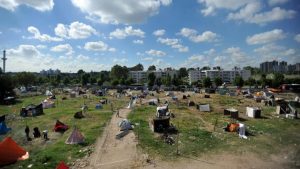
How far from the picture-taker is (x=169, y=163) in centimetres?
1898

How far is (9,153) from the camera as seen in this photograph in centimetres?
2017

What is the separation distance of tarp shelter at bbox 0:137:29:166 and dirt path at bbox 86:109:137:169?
6.57 meters

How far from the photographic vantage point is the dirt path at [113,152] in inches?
744

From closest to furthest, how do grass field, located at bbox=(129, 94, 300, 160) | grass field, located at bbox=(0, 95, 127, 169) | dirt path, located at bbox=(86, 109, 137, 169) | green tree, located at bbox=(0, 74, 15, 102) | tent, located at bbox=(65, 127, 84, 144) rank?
dirt path, located at bbox=(86, 109, 137, 169)
grass field, located at bbox=(0, 95, 127, 169)
grass field, located at bbox=(129, 94, 300, 160)
tent, located at bbox=(65, 127, 84, 144)
green tree, located at bbox=(0, 74, 15, 102)

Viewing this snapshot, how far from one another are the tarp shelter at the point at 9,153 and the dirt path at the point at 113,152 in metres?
6.57

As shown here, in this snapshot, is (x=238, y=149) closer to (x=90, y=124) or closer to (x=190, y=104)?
(x=90, y=124)

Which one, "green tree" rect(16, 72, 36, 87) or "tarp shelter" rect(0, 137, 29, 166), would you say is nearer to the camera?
"tarp shelter" rect(0, 137, 29, 166)

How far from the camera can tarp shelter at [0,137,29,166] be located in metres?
19.8

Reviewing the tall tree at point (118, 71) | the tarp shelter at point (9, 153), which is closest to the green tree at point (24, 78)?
the tall tree at point (118, 71)

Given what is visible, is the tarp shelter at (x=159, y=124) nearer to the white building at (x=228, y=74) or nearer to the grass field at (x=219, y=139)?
the grass field at (x=219, y=139)

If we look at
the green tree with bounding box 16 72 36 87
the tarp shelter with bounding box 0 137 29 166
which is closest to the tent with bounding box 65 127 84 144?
the tarp shelter with bounding box 0 137 29 166

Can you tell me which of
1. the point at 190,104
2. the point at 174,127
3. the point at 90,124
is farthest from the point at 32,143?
the point at 190,104

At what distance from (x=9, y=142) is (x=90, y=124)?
13666 millimetres

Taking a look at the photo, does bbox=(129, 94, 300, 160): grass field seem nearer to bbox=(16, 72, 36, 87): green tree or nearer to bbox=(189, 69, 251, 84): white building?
bbox=(16, 72, 36, 87): green tree
